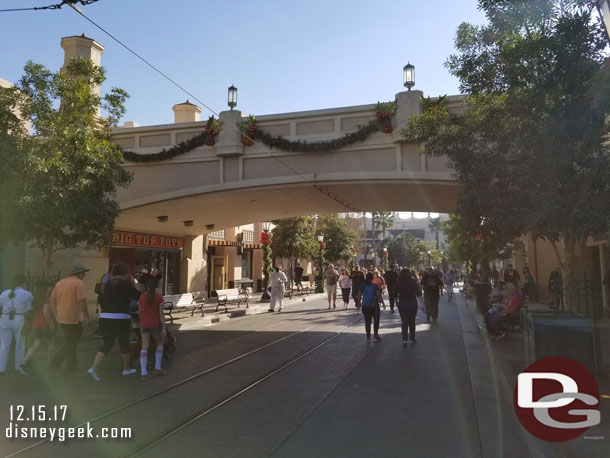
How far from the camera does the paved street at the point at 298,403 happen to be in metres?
4.29

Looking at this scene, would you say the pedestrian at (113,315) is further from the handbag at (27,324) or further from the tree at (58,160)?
the tree at (58,160)

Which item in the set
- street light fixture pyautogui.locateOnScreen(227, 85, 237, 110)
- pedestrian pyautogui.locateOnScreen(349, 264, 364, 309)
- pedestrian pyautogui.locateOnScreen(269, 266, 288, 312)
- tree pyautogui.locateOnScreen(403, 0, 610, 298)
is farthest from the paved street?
street light fixture pyautogui.locateOnScreen(227, 85, 237, 110)

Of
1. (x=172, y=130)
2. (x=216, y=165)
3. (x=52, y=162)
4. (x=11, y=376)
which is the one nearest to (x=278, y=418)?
(x=11, y=376)

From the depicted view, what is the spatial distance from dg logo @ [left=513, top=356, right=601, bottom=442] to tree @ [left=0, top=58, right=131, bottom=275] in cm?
941

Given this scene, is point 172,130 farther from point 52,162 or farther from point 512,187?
point 512,187

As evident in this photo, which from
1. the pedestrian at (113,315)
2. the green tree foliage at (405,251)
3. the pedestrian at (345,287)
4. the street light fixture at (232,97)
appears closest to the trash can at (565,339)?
the pedestrian at (113,315)

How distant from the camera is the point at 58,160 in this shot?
9.98 meters

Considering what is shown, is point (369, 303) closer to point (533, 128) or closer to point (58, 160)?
point (533, 128)

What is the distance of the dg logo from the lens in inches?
175

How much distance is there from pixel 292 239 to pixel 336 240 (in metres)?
11.6

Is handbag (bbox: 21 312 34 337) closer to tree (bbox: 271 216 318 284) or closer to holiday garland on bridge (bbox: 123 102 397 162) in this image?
holiday garland on bridge (bbox: 123 102 397 162)

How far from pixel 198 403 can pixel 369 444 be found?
242 cm

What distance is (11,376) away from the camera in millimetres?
7398

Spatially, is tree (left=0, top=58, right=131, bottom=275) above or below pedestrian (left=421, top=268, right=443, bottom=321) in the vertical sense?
above
